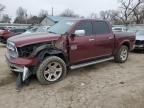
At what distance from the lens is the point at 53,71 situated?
6031 mm

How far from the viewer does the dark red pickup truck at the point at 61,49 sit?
570 cm

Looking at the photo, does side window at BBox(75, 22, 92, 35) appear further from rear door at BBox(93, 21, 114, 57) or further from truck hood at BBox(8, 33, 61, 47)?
truck hood at BBox(8, 33, 61, 47)

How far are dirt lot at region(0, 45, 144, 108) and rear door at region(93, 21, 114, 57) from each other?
0.75m

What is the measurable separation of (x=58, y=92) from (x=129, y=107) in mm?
1790

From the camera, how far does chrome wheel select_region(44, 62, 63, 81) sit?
5.90 metres

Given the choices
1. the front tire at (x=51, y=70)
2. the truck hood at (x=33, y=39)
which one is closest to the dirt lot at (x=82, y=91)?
the front tire at (x=51, y=70)

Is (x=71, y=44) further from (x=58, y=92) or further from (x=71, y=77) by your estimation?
(x=58, y=92)

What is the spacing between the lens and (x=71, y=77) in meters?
6.62

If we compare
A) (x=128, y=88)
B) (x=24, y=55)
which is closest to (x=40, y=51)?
(x=24, y=55)

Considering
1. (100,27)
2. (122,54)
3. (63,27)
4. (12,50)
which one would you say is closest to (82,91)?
(12,50)

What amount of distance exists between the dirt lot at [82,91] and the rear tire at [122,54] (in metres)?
1.21

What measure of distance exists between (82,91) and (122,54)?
383 cm

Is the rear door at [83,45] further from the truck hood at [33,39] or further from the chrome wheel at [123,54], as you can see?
the chrome wheel at [123,54]

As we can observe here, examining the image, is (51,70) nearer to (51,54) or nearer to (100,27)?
(51,54)
